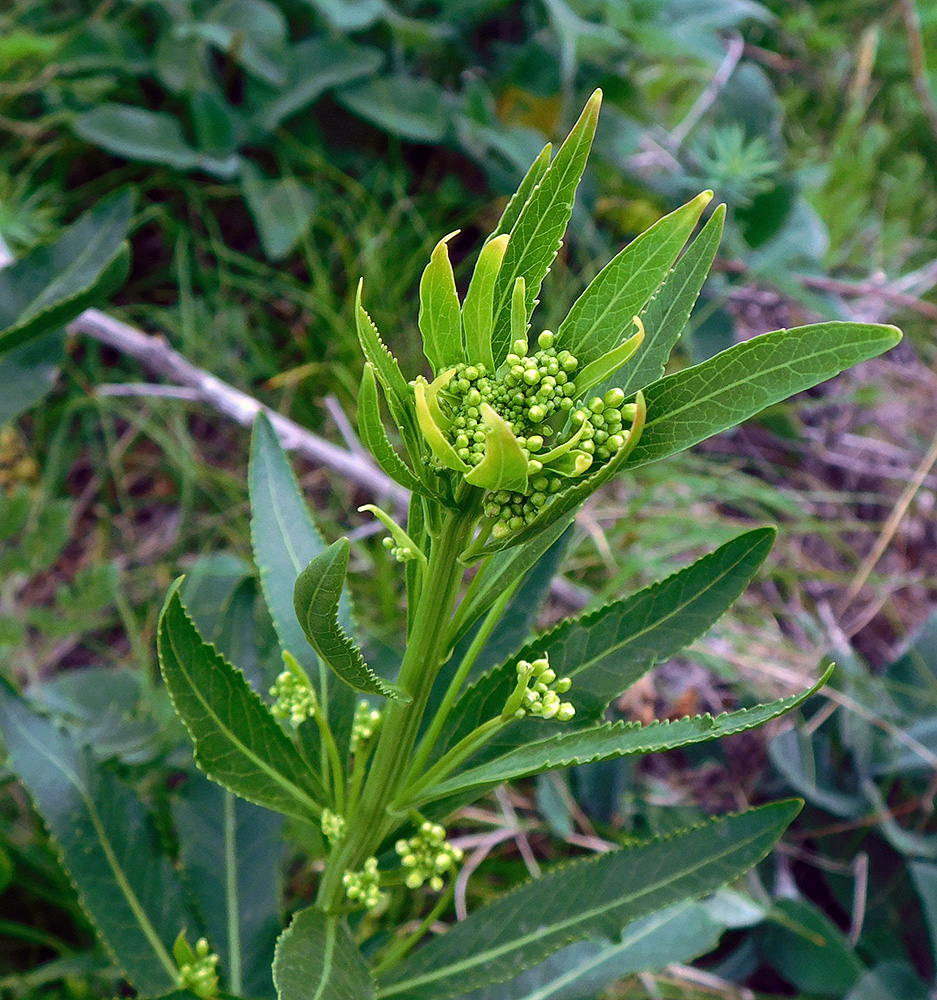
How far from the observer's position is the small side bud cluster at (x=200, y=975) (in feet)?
3.56

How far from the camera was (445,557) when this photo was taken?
2.73 ft

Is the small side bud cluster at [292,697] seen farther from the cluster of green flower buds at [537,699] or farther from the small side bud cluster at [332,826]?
the cluster of green flower buds at [537,699]

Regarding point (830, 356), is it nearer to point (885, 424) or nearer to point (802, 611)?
point (802, 611)

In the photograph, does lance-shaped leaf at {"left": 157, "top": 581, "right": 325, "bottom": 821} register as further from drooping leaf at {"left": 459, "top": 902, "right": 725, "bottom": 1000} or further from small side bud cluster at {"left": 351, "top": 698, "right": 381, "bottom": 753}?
drooping leaf at {"left": 459, "top": 902, "right": 725, "bottom": 1000}

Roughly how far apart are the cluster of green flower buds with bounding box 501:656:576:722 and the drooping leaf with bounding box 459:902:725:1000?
21.0 inches

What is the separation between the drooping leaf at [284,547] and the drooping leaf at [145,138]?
1.50 metres

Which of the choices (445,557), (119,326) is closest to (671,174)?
(119,326)

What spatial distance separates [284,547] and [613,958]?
0.75 metres

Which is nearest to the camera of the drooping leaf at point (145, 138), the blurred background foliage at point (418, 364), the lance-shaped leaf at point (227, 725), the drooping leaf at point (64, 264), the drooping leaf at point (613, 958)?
A: the lance-shaped leaf at point (227, 725)

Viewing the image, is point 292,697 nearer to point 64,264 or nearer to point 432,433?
point 432,433

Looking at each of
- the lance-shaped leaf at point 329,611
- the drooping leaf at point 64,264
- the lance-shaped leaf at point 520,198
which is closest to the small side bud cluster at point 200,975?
the lance-shaped leaf at point 329,611

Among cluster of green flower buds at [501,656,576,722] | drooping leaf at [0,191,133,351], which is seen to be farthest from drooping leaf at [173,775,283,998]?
drooping leaf at [0,191,133,351]

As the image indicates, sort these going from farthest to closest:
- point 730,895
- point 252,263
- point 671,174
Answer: point 671,174, point 252,263, point 730,895

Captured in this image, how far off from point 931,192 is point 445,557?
3255 millimetres
